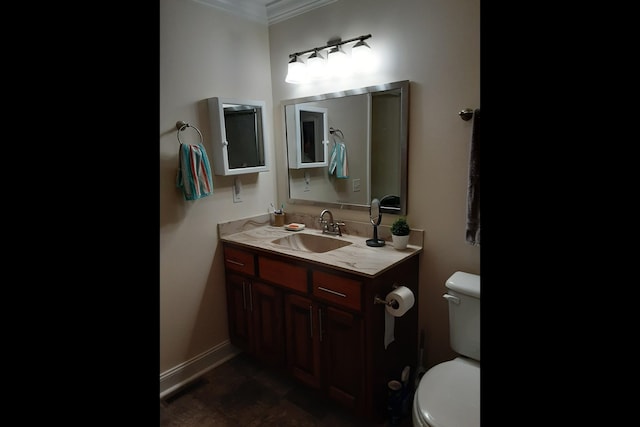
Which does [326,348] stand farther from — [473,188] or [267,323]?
[473,188]

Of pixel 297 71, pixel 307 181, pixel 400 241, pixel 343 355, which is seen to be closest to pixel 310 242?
pixel 307 181

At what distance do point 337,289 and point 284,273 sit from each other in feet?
1.21

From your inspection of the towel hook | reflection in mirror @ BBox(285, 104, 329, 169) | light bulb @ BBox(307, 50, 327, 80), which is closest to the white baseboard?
reflection in mirror @ BBox(285, 104, 329, 169)

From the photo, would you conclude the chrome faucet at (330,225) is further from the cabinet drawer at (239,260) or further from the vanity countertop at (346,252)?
the cabinet drawer at (239,260)

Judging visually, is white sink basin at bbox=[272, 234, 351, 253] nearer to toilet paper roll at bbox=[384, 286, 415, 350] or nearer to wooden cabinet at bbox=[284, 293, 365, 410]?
wooden cabinet at bbox=[284, 293, 365, 410]

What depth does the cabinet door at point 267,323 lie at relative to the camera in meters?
2.12

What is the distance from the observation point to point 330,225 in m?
2.42

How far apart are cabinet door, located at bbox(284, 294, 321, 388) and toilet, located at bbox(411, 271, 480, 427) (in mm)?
578

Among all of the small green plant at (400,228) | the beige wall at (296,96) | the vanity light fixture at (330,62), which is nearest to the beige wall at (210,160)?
the beige wall at (296,96)
